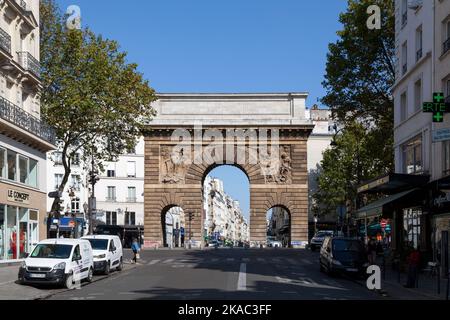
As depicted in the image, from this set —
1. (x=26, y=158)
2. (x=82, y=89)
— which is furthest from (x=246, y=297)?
(x=82, y=89)

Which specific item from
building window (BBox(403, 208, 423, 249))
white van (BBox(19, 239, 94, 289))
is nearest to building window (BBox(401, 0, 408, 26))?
building window (BBox(403, 208, 423, 249))

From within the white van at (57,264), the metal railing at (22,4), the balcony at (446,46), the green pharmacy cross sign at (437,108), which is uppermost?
the metal railing at (22,4)

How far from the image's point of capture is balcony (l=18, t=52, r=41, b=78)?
38.2 metres

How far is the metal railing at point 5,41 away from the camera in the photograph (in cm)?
3447

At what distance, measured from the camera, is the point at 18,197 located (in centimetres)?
3694

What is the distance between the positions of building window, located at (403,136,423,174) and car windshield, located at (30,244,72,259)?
17.3 metres

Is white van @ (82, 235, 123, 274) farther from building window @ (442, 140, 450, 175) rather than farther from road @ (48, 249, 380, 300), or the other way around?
building window @ (442, 140, 450, 175)

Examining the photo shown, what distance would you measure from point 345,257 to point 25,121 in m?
17.8

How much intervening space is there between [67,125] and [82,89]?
265 cm

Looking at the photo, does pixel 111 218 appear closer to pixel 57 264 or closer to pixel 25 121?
pixel 25 121

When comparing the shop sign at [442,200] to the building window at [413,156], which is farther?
the building window at [413,156]

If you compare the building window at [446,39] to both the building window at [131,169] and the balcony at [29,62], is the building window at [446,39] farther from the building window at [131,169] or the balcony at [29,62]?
the building window at [131,169]

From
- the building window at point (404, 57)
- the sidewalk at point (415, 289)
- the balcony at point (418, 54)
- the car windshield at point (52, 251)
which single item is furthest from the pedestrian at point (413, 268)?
the building window at point (404, 57)

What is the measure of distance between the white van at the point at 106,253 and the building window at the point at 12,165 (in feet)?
18.9
